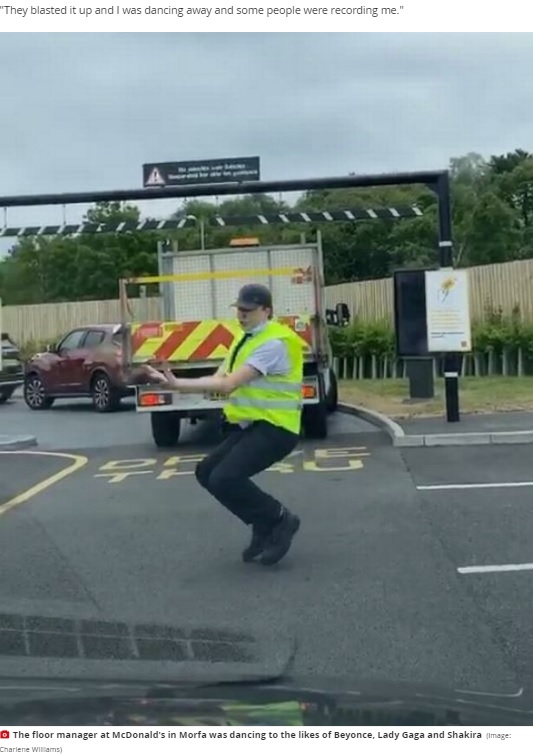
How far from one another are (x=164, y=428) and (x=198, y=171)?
441 centimetres

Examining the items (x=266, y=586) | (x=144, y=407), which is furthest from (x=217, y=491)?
(x=144, y=407)

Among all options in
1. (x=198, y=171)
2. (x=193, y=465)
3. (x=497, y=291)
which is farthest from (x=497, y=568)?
(x=497, y=291)

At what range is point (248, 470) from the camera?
7527mm

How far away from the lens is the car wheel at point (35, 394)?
22.3m

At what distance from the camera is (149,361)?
46.3 feet

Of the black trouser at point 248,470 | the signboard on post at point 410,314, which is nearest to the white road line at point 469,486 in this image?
the black trouser at point 248,470

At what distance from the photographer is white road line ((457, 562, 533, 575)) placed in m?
7.34

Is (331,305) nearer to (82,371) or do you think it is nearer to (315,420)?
(82,371)

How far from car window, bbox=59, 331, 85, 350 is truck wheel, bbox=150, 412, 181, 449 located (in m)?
6.80

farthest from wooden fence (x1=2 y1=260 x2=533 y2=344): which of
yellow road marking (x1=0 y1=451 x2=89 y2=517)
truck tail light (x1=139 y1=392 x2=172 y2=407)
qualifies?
truck tail light (x1=139 y1=392 x2=172 y2=407)

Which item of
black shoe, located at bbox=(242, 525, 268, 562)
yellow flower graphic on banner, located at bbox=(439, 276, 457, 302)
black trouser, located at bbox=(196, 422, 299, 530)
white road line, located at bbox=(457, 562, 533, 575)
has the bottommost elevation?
white road line, located at bbox=(457, 562, 533, 575)

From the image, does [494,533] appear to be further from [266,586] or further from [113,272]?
[113,272]

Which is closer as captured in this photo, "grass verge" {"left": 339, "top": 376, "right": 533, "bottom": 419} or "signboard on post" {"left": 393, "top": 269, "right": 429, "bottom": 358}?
"grass verge" {"left": 339, "top": 376, "right": 533, "bottom": 419}

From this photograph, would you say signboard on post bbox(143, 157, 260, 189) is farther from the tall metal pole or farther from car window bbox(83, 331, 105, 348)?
car window bbox(83, 331, 105, 348)
